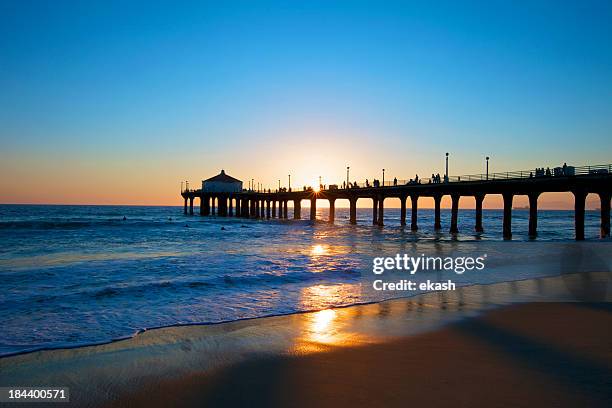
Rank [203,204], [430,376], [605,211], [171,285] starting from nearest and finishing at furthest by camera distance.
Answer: [430,376], [171,285], [605,211], [203,204]

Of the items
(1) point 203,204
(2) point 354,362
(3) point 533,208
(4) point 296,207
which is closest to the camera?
(2) point 354,362

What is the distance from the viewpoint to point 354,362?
707 centimetres

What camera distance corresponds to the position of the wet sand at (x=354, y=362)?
5703mm

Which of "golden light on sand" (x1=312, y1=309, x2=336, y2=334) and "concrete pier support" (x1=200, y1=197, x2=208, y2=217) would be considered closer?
"golden light on sand" (x1=312, y1=309, x2=336, y2=334)

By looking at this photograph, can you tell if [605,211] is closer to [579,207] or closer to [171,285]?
[579,207]

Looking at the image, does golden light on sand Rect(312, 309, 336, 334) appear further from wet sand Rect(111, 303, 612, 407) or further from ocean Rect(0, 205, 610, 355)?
wet sand Rect(111, 303, 612, 407)

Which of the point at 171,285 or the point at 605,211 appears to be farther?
the point at 605,211

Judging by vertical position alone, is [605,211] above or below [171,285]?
above

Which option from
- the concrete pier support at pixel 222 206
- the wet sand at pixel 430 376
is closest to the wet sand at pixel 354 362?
the wet sand at pixel 430 376

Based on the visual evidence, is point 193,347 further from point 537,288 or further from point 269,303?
point 537,288

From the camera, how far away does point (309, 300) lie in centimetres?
1278

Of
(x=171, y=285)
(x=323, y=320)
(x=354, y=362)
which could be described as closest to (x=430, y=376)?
(x=354, y=362)

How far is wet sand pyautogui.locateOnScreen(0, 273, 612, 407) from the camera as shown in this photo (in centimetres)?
570

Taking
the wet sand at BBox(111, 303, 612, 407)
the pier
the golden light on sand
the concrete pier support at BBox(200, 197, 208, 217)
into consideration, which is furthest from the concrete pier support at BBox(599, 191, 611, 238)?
the concrete pier support at BBox(200, 197, 208, 217)
